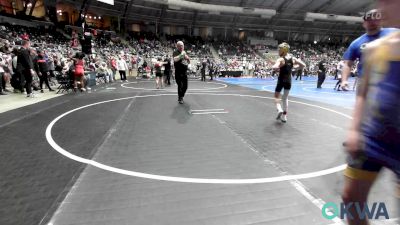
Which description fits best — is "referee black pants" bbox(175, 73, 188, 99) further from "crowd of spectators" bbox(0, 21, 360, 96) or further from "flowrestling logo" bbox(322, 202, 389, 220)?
"flowrestling logo" bbox(322, 202, 389, 220)

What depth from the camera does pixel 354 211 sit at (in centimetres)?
182

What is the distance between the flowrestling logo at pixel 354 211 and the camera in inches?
71.1

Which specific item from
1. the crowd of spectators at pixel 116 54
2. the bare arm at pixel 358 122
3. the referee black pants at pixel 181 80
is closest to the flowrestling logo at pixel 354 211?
the bare arm at pixel 358 122

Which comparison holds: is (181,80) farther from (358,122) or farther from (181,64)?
(358,122)

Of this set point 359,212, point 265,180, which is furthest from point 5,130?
point 359,212

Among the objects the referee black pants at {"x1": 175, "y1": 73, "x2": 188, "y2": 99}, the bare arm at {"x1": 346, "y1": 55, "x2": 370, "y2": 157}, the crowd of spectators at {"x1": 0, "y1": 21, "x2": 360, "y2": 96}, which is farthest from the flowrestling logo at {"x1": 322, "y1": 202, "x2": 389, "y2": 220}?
the crowd of spectators at {"x1": 0, "y1": 21, "x2": 360, "y2": 96}

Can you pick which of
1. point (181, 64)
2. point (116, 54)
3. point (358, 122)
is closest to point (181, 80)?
point (181, 64)

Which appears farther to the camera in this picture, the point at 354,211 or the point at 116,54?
the point at 116,54

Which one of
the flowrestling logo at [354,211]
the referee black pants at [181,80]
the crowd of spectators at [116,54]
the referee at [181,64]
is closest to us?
the flowrestling logo at [354,211]

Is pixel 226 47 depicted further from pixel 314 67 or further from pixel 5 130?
pixel 5 130

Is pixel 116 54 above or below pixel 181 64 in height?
above

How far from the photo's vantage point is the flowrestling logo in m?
1.80

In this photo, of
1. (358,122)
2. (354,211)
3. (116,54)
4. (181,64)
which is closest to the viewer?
(358,122)

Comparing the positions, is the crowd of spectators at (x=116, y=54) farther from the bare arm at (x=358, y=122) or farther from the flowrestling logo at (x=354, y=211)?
the bare arm at (x=358, y=122)
